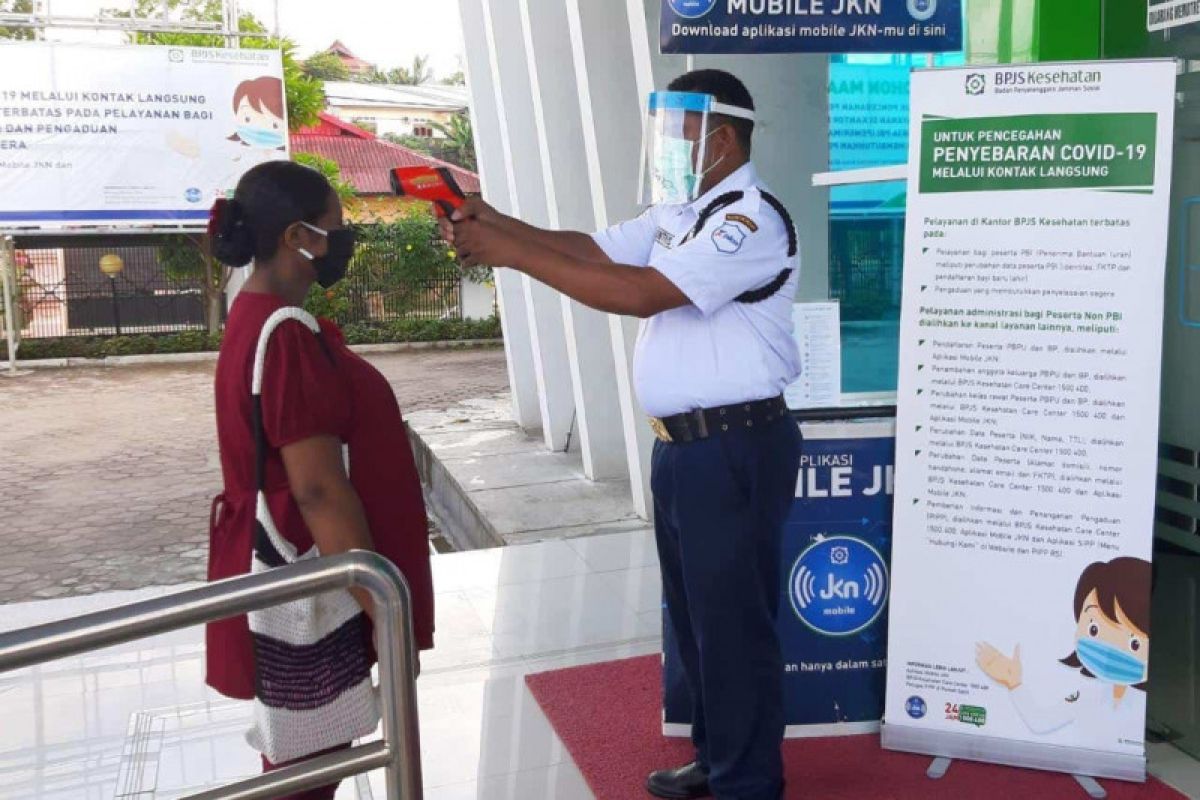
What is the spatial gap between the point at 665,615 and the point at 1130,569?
3.83ft

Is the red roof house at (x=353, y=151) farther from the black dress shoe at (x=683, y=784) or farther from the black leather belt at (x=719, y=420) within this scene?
the black leather belt at (x=719, y=420)

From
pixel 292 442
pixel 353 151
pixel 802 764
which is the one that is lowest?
pixel 802 764

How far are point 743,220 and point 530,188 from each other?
6.13 meters

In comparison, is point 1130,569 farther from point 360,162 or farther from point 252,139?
point 360,162

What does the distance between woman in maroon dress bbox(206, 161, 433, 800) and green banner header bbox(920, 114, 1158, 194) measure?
154 centimetres

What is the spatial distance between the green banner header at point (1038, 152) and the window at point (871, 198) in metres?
1.38

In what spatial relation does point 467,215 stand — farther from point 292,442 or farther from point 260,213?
point 292,442

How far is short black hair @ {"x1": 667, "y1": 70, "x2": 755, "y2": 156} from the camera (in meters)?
2.40

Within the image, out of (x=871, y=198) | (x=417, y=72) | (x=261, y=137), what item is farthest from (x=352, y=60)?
(x=871, y=198)

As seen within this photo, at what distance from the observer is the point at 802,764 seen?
9.56ft

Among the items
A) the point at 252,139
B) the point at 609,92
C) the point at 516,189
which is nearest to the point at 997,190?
the point at 609,92

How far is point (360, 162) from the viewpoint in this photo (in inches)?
1029

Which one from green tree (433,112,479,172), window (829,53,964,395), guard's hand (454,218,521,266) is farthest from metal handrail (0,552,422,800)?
green tree (433,112,479,172)

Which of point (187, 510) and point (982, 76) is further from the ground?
point (982, 76)
